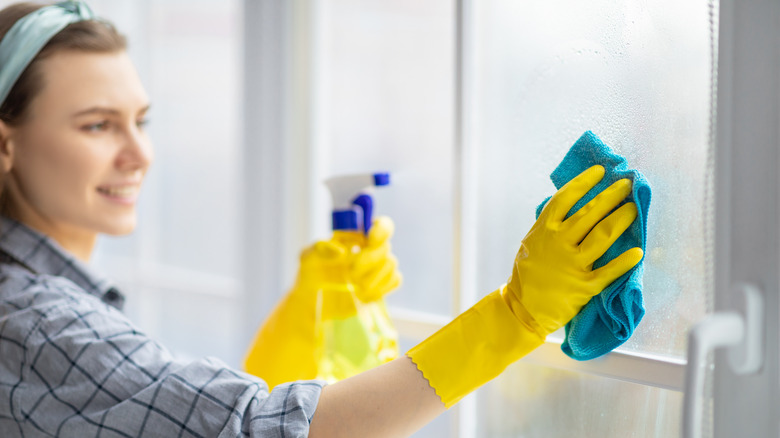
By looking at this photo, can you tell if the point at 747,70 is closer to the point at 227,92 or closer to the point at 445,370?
the point at 445,370

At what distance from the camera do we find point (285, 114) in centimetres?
129

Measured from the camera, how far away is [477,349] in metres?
0.67

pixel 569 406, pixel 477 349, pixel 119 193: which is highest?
pixel 119 193

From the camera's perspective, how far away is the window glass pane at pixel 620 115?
64 cm

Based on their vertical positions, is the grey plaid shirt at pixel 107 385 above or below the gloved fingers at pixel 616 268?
below

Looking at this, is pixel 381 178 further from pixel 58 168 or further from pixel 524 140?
pixel 58 168

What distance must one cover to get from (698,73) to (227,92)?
1.27 metres

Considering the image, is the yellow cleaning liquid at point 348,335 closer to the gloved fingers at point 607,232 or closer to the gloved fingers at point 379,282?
the gloved fingers at point 379,282

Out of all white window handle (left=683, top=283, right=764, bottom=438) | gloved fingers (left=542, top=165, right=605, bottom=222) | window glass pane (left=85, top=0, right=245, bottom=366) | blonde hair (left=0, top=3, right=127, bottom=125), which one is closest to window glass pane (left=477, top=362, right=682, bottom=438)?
white window handle (left=683, top=283, right=764, bottom=438)

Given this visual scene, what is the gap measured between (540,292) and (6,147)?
2.67 feet

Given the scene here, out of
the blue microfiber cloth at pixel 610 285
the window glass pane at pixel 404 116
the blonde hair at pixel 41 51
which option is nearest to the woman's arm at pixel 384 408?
the blue microfiber cloth at pixel 610 285

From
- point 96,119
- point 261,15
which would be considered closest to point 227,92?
point 261,15

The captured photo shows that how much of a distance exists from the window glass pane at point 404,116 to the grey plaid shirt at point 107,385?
43 cm

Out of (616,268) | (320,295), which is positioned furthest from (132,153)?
(616,268)
